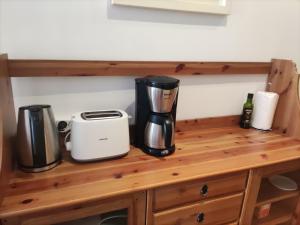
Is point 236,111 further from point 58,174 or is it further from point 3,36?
point 3,36

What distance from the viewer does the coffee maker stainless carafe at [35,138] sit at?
0.90m

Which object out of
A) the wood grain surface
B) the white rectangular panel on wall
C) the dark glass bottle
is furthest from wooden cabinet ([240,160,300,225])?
the wood grain surface

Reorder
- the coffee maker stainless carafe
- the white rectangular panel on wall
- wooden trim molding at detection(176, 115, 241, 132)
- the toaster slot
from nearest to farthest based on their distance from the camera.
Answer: the coffee maker stainless carafe, the toaster slot, the white rectangular panel on wall, wooden trim molding at detection(176, 115, 241, 132)

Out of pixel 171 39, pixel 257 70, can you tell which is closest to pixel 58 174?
pixel 171 39

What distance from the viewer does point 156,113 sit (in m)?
1.08

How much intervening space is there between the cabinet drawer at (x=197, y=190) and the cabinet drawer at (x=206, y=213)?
0.03 meters

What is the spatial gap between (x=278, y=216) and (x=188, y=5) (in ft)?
4.17

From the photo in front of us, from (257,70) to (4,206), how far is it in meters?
1.46

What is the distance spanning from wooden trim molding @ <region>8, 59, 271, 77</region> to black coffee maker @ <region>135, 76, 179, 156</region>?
0.13 meters

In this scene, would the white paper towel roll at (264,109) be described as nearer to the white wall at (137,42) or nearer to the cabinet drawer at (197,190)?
the white wall at (137,42)

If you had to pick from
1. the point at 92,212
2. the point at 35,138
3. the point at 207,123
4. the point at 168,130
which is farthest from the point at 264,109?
the point at 35,138

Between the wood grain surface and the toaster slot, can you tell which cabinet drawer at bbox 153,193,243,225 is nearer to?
the toaster slot

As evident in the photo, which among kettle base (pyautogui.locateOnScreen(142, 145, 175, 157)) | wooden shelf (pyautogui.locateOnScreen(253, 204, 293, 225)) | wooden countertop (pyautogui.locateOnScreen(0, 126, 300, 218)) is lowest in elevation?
wooden shelf (pyautogui.locateOnScreen(253, 204, 293, 225))

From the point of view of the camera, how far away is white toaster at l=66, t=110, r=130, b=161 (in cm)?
98
